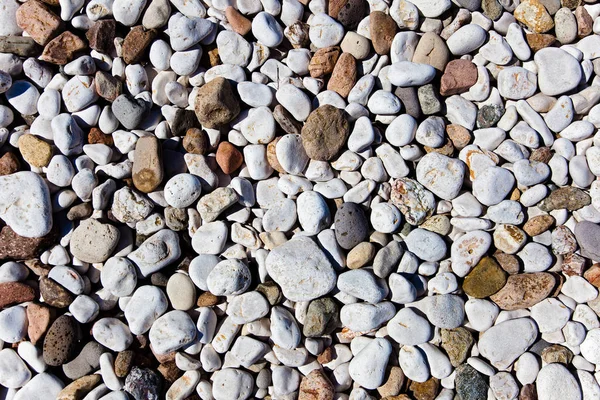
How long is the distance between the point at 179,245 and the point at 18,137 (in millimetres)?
559

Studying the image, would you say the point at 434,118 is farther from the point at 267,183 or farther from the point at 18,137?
the point at 18,137

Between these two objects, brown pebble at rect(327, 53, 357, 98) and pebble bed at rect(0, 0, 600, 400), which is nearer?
pebble bed at rect(0, 0, 600, 400)

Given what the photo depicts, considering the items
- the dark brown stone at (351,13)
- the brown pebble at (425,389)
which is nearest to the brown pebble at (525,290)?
the brown pebble at (425,389)

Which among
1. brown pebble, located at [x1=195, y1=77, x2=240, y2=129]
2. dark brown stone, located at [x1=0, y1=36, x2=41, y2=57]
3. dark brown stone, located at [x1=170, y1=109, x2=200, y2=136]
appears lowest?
dark brown stone, located at [x1=170, y1=109, x2=200, y2=136]

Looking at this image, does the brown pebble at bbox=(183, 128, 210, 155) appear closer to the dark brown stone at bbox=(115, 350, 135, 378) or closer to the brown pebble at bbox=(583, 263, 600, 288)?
the dark brown stone at bbox=(115, 350, 135, 378)

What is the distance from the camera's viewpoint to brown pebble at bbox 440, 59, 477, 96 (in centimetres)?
147

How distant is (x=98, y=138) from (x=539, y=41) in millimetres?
1310

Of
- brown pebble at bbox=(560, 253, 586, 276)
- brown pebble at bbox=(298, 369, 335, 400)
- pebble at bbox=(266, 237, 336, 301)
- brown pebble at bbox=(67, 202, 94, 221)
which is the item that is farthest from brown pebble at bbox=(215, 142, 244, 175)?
brown pebble at bbox=(560, 253, 586, 276)

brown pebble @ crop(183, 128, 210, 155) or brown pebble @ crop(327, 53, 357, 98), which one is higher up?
brown pebble @ crop(327, 53, 357, 98)

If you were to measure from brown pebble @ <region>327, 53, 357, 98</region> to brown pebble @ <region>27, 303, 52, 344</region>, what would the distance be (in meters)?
1.00

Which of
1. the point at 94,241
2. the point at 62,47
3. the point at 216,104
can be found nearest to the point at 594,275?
the point at 216,104

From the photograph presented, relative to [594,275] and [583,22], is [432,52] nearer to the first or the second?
[583,22]

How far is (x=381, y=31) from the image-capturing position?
1.48 meters

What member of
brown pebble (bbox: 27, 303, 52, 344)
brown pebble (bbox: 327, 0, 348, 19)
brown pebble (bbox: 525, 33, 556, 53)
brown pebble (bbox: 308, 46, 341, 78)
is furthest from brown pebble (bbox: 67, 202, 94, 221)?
brown pebble (bbox: 525, 33, 556, 53)
